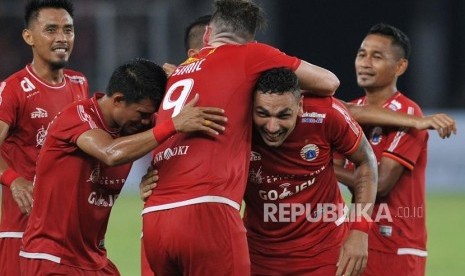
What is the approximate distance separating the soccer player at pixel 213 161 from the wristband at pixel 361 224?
0.77m

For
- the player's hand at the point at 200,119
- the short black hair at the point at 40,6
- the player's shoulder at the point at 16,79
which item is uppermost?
the short black hair at the point at 40,6

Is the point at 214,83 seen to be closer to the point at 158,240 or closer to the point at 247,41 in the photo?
the point at 247,41

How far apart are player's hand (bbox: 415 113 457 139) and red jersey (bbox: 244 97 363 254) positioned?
860 mm

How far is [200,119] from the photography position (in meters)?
5.60

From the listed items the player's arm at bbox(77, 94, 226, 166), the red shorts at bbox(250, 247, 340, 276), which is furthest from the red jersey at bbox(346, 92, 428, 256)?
the player's arm at bbox(77, 94, 226, 166)

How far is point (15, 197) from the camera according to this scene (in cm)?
695

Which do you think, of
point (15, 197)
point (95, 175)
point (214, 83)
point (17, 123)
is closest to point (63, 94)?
point (17, 123)

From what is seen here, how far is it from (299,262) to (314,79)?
118cm

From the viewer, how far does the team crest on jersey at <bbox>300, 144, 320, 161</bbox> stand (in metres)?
6.25

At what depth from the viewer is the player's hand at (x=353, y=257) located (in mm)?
5992

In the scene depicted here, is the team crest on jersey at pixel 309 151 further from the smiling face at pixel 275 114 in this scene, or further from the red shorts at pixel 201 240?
the red shorts at pixel 201 240

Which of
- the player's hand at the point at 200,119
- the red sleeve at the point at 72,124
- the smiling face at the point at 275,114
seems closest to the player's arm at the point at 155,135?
the player's hand at the point at 200,119

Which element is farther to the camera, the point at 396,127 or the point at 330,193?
the point at 396,127

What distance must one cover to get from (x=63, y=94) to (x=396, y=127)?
8.16ft
